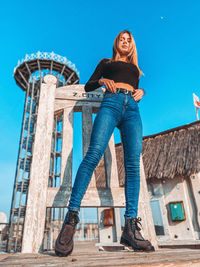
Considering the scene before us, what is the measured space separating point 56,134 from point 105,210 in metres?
12.3

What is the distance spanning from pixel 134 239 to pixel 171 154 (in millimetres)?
6859

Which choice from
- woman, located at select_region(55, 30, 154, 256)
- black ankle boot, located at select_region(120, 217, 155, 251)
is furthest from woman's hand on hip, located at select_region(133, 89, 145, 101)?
black ankle boot, located at select_region(120, 217, 155, 251)

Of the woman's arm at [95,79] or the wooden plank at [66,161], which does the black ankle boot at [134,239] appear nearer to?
the wooden plank at [66,161]

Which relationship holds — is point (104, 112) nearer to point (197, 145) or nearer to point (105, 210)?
point (197, 145)

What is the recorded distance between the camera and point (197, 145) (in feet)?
24.3

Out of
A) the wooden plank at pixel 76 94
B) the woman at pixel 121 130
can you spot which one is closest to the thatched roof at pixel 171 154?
the wooden plank at pixel 76 94

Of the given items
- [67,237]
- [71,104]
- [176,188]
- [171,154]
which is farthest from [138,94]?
[171,154]

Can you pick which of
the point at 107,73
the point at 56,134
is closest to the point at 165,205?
the point at 107,73

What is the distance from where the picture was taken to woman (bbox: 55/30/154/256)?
4.15ft

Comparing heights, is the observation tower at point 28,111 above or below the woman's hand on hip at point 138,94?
above

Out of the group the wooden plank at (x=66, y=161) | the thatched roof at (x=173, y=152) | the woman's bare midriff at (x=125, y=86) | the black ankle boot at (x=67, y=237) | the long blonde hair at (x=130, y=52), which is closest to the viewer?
the black ankle boot at (x=67, y=237)

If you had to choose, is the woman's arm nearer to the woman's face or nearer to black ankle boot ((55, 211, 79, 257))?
the woman's face

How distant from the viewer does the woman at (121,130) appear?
127 centimetres

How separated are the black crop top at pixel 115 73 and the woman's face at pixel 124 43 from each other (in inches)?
8.7
